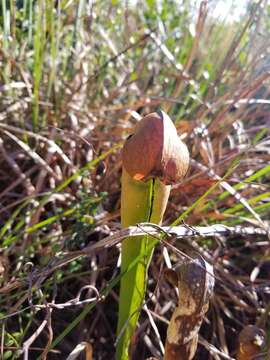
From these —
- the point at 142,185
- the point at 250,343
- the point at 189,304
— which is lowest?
the point at 250,343

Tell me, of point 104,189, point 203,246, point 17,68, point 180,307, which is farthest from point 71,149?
point 180,307

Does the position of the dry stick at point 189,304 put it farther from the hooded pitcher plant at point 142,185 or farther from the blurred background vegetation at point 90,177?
the blurred background vegetation at point 90,177

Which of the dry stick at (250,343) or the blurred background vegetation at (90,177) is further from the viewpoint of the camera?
the blurred background vegetation at (90,177)

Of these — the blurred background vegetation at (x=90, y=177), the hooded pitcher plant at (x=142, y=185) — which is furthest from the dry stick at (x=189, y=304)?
the blurred background vegetation at (x=90, y=177)

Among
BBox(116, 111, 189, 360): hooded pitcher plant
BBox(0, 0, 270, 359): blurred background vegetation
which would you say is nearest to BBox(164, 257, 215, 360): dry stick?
BBox(116, 111, 189, 360): hooded pitcher plant

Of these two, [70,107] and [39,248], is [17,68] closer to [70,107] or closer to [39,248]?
[70,107]

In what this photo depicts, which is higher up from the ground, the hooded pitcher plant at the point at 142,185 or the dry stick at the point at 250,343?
the hooded pitcher plant at the point at 142,185

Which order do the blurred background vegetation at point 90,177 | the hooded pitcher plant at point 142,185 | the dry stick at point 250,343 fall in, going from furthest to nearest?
the blurred background vegetation at point 90,177
the dry stick at point 250,343
the hooded pitcher plant at point 142,185

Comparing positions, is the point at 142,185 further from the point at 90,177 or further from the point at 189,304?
the point at 90,177

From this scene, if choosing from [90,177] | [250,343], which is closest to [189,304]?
[250,343]
